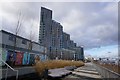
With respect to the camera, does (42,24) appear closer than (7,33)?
No

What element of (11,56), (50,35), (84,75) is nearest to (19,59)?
Answer: (11,56)

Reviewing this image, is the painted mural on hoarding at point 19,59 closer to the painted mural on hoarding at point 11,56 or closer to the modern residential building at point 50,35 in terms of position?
the painted mural on hoarding at point 11,56

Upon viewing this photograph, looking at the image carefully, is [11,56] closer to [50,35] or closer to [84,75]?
[84,75]

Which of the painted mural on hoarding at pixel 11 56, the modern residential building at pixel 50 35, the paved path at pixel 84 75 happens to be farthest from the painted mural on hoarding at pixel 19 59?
the modern residential building at pixel 50 35

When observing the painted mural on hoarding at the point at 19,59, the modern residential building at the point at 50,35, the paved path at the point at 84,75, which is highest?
the modern residential building at the point at 50,35

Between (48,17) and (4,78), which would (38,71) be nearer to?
(4,78)

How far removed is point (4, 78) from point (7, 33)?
22889 mm

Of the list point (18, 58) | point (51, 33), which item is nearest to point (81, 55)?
point (51, 33)

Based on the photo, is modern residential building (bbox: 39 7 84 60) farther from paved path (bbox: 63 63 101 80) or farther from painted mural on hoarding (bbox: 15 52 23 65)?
paved path (bbox: 63 63 101 80)

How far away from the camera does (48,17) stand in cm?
5738

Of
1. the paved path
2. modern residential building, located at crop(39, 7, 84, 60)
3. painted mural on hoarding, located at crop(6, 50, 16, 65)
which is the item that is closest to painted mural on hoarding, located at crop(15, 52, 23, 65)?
painted mural on hoarding, located at crop(6, 50, 16, 65)

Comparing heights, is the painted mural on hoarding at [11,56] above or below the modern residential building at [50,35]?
below

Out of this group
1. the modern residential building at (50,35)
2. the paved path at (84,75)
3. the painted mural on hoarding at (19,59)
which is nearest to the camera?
the paved path at (84,75)

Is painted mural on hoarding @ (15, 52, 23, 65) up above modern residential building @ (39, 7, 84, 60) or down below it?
below
